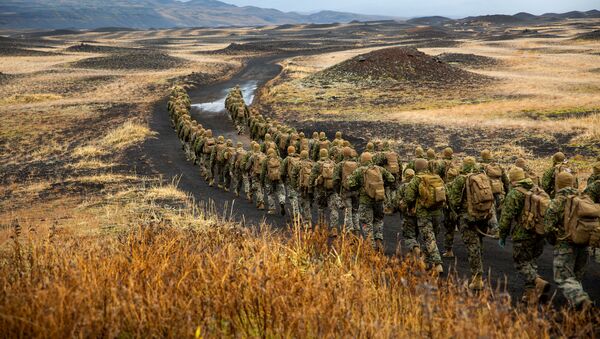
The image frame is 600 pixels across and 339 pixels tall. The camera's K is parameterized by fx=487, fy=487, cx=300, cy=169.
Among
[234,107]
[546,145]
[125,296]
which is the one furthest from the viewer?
[234,107]

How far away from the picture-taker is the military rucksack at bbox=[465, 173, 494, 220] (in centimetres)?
899

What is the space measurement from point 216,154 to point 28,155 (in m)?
13.1

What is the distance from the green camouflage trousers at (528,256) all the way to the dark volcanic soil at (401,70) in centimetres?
3459

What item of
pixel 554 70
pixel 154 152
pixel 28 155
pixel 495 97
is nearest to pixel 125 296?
pixel 154 152

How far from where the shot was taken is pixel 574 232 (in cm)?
726

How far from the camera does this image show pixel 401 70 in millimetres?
43125

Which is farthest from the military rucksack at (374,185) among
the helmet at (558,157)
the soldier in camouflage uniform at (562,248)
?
the helmet at (558,157)

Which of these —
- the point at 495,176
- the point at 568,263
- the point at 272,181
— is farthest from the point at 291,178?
the point at 568,263

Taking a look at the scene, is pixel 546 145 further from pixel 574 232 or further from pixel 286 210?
pixel 574 232

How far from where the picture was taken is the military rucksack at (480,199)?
8.99m

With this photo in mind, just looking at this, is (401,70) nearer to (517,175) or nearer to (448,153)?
(448,153)

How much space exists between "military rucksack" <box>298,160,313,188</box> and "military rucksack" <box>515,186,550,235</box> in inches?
225

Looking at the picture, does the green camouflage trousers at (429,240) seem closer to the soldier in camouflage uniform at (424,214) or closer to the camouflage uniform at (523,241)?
Result: the soldier in camouflage uniform at (424,214)

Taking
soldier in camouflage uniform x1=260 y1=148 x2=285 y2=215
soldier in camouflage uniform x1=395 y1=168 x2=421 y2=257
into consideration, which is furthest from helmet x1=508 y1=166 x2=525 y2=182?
soldier in camouflage uniform x1=260 y1=148 x2=285 y2=215
